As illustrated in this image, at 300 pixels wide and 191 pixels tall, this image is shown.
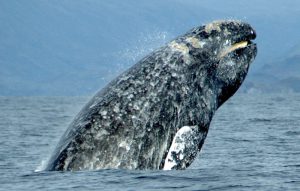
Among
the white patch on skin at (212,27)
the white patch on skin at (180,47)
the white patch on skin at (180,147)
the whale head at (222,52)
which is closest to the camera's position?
the white patch on skin at (180,147)

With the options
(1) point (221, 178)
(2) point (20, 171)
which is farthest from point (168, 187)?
(2) point (20, 171)

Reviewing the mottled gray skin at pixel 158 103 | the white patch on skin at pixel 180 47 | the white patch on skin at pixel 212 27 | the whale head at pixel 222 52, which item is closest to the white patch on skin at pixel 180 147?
the mottled gray skin at pixel 158 103

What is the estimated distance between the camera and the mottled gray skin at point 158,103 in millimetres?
10633

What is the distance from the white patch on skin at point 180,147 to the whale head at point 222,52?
1190mm

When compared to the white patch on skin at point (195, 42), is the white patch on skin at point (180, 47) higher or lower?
lower

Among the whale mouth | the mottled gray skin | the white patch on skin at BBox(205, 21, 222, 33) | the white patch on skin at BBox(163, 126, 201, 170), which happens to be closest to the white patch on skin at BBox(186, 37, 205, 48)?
the mottled gray skin

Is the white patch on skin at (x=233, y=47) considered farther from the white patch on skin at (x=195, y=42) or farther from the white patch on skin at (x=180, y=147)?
the white patch on skin at (x=180, y=147)

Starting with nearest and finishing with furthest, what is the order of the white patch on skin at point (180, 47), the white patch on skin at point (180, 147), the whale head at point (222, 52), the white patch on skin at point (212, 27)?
the white patch on skin at point (180, 147) < the white patch on skin at point (180, 47) < the whale head at point (222, 52) < the white patch on skin at point (212, 27)

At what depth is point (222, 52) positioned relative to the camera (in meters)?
12.5

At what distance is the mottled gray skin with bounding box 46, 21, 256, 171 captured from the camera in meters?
10.6

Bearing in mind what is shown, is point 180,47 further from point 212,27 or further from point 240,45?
point 240,45

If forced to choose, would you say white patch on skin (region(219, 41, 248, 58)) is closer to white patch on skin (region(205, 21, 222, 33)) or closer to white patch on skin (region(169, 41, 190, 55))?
white patch on skin (region(205, 21, 222, 33))

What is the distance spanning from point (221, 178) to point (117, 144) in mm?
Result: 1681

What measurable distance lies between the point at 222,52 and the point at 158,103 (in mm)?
1802
